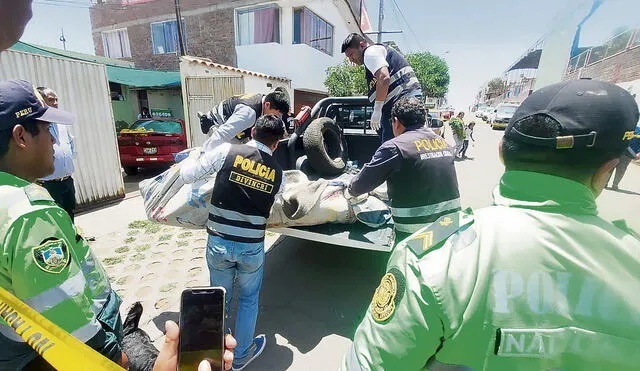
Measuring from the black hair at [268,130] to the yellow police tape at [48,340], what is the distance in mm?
1596

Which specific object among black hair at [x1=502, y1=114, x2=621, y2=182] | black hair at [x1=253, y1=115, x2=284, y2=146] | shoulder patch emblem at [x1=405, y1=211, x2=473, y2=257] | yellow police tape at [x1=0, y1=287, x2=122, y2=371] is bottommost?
yellow police tape at [x1=0, y1=287, x2=122, y2=371]

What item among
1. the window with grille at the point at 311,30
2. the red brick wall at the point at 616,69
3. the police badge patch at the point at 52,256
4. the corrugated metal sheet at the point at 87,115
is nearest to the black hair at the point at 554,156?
the police badge patch at the point at 52,256

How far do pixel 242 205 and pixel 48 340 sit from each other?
137 cm

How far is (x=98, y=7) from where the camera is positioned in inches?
669

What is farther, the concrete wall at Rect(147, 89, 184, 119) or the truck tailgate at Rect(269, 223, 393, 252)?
the concrete wall at Rect(147, 89, 184, 119)

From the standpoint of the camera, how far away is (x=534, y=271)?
2.31 ft

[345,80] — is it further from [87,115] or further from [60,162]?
[60,162]

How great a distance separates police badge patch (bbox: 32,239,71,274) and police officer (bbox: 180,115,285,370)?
3.82 feet

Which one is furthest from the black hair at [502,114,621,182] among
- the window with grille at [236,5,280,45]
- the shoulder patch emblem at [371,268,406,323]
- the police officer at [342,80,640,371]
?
the window with grille at [236,5,280,45]

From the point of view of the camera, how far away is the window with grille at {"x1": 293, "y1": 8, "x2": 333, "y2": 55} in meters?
13.6

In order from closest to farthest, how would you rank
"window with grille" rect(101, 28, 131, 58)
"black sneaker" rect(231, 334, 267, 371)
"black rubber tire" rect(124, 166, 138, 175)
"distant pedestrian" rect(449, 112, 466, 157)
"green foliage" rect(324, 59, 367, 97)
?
"black sneaker" rect(231, 334, 267, 371) → "black rubber tire" rect(124, 166, 138, 175) → "distant pedestrian" rect(449, 112, 466, 157) → "green foliage" rect(324, 59, 367, 97) → "window with grille" rect(101, 28, 131, 58)

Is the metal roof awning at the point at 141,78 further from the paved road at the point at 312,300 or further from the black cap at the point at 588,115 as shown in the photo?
the black cap at the point at 588,115

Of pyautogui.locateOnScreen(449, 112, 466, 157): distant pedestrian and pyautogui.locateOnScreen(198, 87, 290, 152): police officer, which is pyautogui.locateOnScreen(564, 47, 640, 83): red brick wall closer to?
pyautogui.locateOnScreen(198, 87, 290, 152): police officer

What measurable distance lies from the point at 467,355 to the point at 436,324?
105mm
